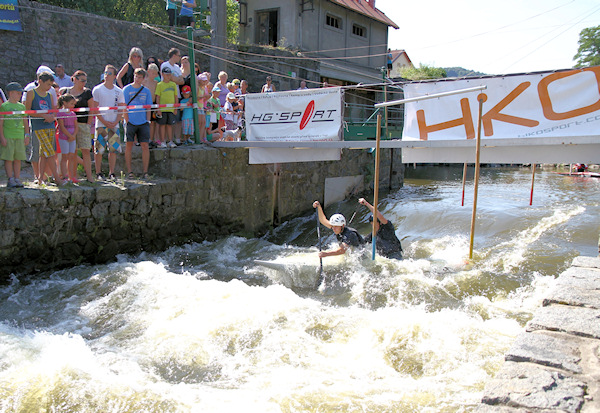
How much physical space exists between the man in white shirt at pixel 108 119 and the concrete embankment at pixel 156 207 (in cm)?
51

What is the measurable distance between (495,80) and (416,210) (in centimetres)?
640

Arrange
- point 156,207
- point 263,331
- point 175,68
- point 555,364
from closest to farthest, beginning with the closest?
point 555,364 → point 263,331 → point 156,207 → point 175,68

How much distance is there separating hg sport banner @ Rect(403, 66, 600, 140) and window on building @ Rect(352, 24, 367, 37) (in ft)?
58.2

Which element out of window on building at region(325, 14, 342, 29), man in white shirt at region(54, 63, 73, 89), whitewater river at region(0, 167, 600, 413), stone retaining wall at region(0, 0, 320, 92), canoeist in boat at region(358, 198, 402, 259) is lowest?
whitewater river at region(0, 167, 600, 413)

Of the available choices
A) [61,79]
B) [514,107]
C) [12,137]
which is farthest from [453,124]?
[61,79]

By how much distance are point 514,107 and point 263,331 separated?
5406 millimetres

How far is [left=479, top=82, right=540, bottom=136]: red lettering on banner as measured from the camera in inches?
307

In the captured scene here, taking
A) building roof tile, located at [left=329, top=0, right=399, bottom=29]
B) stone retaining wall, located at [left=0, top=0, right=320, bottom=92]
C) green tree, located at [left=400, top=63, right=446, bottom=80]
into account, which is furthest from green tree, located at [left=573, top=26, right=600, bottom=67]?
stone retaining wall, located at [left=0, top=0, right=320, bottom=92]

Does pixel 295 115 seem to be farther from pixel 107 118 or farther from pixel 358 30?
pixel 358 30

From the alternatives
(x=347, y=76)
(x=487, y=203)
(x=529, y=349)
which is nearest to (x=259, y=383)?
(x=529, y=349)

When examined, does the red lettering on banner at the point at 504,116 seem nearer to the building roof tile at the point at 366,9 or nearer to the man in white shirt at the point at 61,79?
the man in white shirt at the point at 61,79

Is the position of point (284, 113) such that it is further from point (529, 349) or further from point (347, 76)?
point (347, 76)

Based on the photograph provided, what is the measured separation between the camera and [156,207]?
9.06m

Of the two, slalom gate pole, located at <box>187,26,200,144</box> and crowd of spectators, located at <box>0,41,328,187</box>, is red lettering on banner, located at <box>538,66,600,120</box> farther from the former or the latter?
slalom gate pole, located at <box>187,26,200,144</box>
